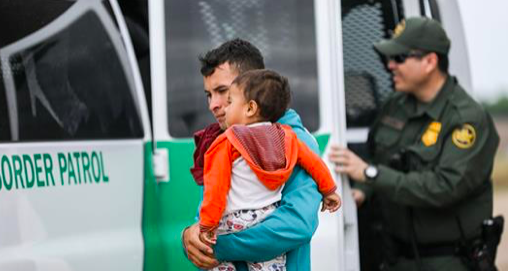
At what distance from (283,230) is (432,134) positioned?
1.70 metres

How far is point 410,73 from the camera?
4.03 meters

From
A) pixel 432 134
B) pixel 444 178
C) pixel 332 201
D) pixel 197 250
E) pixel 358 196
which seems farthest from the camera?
pixel 358 196

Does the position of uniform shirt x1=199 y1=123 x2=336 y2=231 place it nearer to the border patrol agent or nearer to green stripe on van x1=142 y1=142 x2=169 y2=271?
green stripe on van x1=142 y1=142 x2=169 y2=271

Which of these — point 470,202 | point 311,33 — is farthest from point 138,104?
point 470,202

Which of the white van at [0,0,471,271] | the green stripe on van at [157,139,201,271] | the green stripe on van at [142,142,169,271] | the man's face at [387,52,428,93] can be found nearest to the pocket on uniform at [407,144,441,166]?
the man's face at [387,52,428,93]

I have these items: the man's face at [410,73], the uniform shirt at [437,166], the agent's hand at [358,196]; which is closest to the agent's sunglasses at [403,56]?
the man's face at [410,73]

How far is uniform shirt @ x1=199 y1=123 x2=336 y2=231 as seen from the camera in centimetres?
226

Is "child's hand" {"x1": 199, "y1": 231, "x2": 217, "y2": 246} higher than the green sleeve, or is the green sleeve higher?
"child's hand" {"x1": 199, "y1": 231, "x2": 217, "y2": 246}

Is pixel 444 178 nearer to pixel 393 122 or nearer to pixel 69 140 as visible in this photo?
pixel 393 122

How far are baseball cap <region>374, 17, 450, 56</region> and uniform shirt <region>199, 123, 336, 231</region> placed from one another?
179cm

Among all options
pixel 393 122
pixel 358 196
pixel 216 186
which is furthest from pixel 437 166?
pixel 216 186

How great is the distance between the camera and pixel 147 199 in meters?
3.15

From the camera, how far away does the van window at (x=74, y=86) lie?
8.46 ft

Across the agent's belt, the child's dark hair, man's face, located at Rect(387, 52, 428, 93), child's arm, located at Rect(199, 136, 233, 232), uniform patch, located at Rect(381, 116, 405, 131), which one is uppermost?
the child's dark hair
